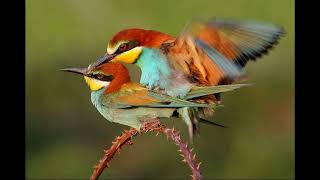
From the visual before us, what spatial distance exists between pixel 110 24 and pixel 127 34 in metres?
1.84

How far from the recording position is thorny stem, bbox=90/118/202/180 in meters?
1.38

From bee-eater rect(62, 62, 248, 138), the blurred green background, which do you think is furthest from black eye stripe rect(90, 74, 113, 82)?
the blurred green background

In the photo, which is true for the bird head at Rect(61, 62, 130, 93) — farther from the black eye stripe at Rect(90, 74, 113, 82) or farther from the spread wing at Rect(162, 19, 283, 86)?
the spread wing at Rect(162, 19, 283, 86)

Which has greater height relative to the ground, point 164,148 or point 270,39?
point 270,39

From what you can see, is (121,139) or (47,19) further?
(47,19)

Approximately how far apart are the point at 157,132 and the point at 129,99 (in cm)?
12

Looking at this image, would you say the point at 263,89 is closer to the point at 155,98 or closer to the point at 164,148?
the point at 164,148

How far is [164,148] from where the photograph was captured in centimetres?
350

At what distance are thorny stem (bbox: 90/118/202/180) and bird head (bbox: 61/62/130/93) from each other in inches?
3.3

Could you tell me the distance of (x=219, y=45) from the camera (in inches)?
63.2

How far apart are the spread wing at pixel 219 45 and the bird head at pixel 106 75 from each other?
0.12 meters

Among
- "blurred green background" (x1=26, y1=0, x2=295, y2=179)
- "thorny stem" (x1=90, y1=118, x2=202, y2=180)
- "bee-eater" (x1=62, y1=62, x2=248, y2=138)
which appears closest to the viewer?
"thorny stem" (x1=90, y1=118, x2=202, y2=180)

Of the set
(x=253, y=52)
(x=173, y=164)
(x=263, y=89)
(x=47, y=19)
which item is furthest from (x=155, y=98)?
(x=47, y=19)

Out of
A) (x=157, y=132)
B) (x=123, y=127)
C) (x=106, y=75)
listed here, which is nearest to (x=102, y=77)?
(x=106, y=75)
